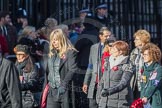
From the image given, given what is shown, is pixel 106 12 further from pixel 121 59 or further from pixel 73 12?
pixel 121 59

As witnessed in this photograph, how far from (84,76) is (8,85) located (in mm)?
4072

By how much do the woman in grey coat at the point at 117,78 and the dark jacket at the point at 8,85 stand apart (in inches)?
64.3

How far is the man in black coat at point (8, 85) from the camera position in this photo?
8812 millimetres

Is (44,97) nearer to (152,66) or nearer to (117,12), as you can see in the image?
(152,66)

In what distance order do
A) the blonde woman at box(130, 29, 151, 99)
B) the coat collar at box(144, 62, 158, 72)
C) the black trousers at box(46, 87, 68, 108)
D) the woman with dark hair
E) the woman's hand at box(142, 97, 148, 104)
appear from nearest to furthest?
the woman's hand at box(142, 97, 148, 104) → the coat collar at box(144, 62, 158, 72) → the black trousers at box(46, 87, 68, 108) → the woman with dark hair → the blonde woman at box(130, 29, 151, 99)

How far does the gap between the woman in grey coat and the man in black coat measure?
1634 millimetres

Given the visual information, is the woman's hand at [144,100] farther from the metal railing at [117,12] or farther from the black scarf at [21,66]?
the metal railing at [117,12]

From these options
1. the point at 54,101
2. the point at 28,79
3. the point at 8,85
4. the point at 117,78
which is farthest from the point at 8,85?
the point at 28,79

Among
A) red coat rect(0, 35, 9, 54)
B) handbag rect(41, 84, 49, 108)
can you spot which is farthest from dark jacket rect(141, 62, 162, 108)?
red coat rect(0, 35, 9, 54)

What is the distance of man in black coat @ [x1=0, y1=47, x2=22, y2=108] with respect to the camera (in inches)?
347

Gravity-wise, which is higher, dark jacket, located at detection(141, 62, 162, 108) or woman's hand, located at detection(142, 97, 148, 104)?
dark jacket, located at detection(141, 62, 162, 108)

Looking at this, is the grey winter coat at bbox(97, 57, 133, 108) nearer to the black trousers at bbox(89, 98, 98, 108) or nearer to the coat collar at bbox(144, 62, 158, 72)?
the coat collar at bbox(144, 62, 158, 72)

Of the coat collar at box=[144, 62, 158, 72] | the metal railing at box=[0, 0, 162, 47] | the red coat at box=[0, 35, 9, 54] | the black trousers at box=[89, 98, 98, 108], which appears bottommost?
the black trousers at box=[89, 98, 98, 108]

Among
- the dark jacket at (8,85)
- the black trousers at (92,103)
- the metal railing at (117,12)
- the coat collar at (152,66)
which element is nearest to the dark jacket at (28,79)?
the black trousers at (92,103)
